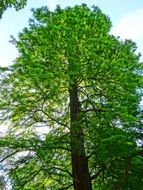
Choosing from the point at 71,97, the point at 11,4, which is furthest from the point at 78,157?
the point at 11,4

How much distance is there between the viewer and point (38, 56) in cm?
1359

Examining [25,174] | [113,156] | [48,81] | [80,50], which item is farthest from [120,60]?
[25,174]

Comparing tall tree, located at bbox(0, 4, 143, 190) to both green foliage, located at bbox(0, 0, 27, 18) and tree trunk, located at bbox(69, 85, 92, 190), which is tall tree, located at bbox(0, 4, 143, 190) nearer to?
tree trunk, located at bbox(69, 85, 92, 190)

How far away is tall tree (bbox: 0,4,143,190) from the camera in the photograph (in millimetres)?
11719

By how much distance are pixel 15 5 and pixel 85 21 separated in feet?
18.5

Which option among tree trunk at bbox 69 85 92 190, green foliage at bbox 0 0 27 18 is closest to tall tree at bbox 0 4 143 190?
tree trunk at bbox 69 85 92 190

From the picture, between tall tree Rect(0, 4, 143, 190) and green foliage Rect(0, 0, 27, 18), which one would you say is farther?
tall tree Rect(0, 4, 143, 190)

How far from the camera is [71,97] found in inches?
570

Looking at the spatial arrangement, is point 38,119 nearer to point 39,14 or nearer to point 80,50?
point 80,50

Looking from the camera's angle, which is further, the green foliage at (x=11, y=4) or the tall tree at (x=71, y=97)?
the tall tree at (x=71, y=97)

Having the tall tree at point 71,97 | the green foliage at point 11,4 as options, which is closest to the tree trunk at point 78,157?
the tall tree at point 71,97

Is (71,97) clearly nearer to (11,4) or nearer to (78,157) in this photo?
(78,157)

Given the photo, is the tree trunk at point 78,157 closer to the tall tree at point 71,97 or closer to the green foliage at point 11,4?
the tall tree at point 71,97

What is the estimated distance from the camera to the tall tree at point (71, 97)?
11719mm
